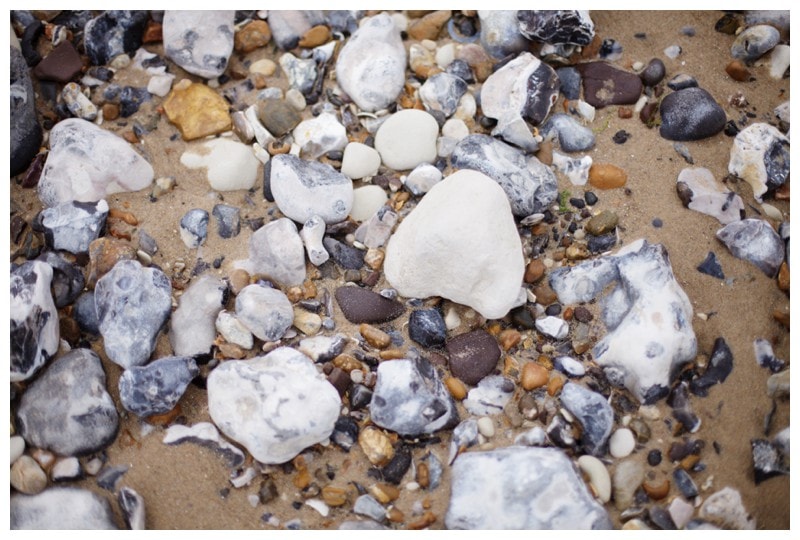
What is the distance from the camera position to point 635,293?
7.93 ft

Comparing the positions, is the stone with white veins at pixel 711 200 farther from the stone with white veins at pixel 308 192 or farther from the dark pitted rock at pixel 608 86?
Result: the stone with white veins at pixel 308 192

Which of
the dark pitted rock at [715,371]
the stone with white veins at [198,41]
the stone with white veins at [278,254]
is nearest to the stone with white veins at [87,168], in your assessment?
the stone with white veins at [198,41]

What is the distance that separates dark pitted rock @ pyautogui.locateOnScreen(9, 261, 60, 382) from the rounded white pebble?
187 cm

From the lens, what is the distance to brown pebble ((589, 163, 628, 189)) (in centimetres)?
272

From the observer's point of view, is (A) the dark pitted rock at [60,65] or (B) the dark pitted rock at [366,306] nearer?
(B) the dark pitted rock at [366,306]

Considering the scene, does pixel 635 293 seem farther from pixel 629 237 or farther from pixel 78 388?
pixel 78 388

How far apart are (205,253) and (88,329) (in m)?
0.48

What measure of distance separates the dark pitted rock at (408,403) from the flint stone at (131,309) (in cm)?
78

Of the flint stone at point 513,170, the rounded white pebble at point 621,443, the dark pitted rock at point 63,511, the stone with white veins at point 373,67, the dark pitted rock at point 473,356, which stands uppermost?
the stone with white veins at point 373,67

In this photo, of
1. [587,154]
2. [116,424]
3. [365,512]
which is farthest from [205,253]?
[587,154]

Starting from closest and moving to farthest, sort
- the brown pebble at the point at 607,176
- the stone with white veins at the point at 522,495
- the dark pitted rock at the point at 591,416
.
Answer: the stone with white veins at the point at 522,495 < the dark pitted rock at the point at 591,416 < the brown pebble at the point at 607,176

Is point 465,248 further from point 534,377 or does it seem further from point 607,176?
point 607,176

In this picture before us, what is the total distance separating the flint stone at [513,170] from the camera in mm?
2621

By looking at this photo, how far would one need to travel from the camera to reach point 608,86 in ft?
9.49
